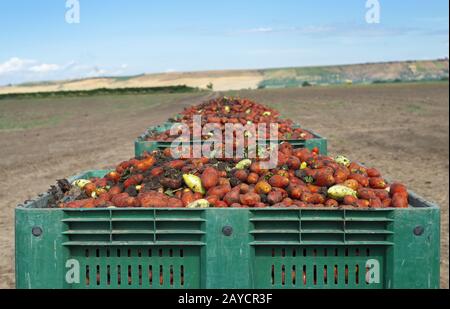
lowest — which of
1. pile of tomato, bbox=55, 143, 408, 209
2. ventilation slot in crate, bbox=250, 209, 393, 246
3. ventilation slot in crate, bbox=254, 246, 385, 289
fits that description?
ventilation slot in crate, bbox=254, 246, 385, 289

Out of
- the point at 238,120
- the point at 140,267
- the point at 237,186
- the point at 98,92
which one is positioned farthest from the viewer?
the point at 98,92

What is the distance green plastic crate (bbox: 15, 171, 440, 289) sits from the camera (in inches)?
120

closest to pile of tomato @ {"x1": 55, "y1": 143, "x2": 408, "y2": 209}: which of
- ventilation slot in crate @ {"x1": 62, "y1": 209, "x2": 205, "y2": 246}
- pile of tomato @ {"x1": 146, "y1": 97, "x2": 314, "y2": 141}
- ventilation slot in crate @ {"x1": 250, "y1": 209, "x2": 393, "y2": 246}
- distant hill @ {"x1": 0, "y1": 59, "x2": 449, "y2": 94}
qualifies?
ventilation slot in crate @ {"x1": 250, "y1": 209, "x2": 393, "y2": 246}

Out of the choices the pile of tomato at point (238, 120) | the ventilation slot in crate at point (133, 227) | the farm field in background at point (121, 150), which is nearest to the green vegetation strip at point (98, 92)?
the farm field in background at point (121, 150)

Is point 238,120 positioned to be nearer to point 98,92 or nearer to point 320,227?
point 320,227

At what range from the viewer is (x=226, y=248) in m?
3.07

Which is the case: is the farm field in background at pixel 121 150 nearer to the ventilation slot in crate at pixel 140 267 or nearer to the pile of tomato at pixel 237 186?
the pile of tomato at pixel 237 186

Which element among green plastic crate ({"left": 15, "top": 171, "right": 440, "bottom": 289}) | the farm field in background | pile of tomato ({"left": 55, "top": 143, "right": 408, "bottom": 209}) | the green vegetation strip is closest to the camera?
green plastic crate ({"left": 15, "top": 171, "right": 440, "bottom": 289})

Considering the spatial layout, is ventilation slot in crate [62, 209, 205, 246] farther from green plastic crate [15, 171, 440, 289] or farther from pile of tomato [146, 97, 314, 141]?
pile of tomato [146, 97, 314, 141]

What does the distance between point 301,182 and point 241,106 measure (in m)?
7.29

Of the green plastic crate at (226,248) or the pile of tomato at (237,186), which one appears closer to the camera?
the green plastic crate at (226,248)

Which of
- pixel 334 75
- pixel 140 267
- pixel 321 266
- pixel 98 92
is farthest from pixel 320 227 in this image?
pixel 334 75

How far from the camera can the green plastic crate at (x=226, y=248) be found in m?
3.06

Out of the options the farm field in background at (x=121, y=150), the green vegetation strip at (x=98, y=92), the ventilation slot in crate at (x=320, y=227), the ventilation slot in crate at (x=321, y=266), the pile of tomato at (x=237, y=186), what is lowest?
the farm field in background at (x=121, y=150)
